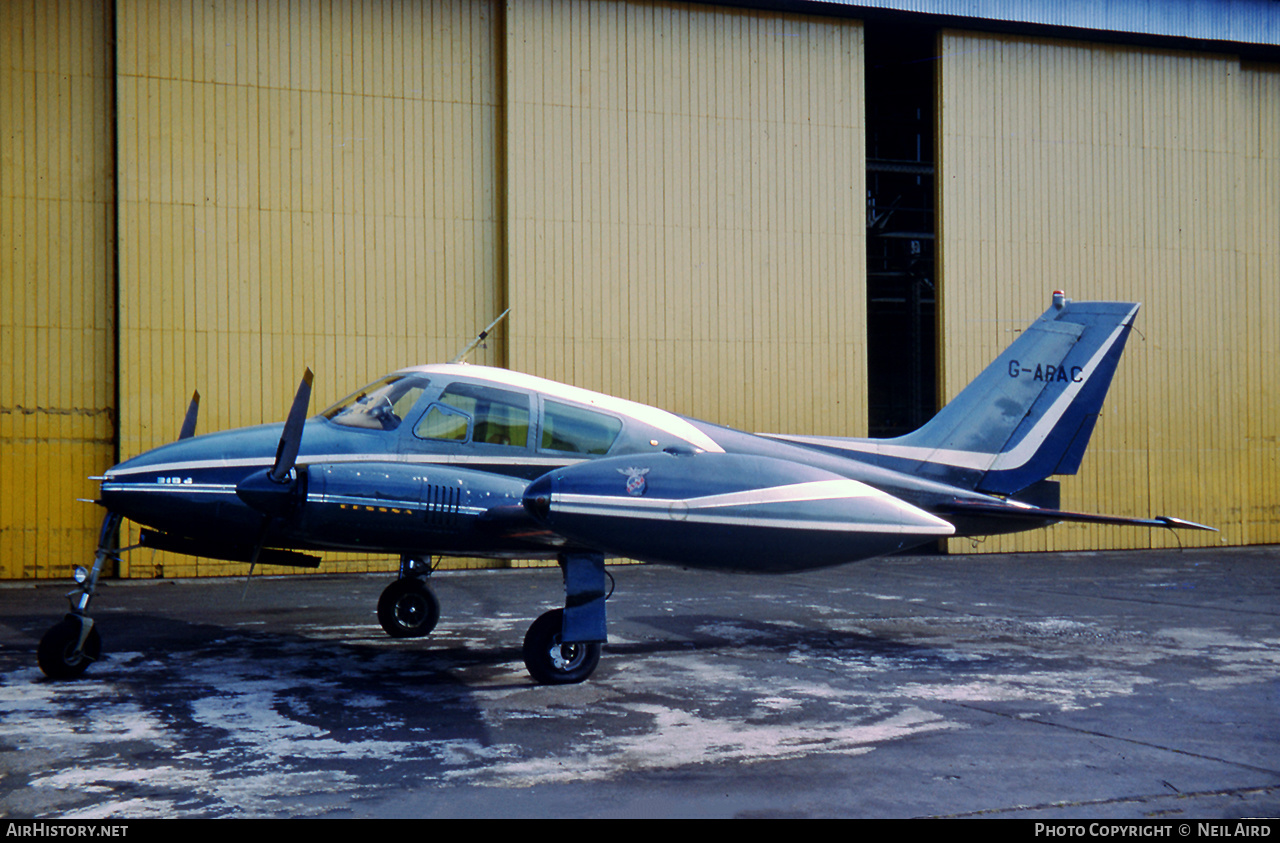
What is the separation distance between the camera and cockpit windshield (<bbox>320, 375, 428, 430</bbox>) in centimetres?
850

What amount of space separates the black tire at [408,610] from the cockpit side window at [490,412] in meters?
2.24

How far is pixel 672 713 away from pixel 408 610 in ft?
13.3

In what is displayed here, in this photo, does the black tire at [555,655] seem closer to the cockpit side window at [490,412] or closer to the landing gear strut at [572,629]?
the landing gear strut at [572,629]

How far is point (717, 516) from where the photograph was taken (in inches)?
266

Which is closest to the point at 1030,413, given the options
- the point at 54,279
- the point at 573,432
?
the point at 573,432

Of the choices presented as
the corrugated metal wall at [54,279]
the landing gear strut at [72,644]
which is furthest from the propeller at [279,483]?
the corrugated metal wall at [54,279]

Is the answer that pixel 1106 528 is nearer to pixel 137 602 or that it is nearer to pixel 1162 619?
pixel 1162 619

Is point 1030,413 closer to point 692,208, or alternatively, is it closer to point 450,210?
point 692,208

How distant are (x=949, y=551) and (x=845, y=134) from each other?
782 centimetres

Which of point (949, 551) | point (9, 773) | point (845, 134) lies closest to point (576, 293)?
point (845, 134)

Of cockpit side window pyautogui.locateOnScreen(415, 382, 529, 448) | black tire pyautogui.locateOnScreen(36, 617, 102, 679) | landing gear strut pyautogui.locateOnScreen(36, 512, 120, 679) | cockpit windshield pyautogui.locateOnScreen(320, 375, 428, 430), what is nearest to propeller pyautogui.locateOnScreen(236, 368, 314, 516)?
cockpit windshield pyautogui.locateOnScreen(320, 375, 428, 430)

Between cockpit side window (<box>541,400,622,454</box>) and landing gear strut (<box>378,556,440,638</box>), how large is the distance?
7.34 ft

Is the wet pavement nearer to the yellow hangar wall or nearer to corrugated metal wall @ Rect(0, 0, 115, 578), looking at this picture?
corrugated metal wall @ Rect(0, 0, 115, 578)

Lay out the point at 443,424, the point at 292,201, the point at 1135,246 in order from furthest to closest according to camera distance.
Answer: the point at 1135,246 < the point at 292,201 < the point at 443,424
